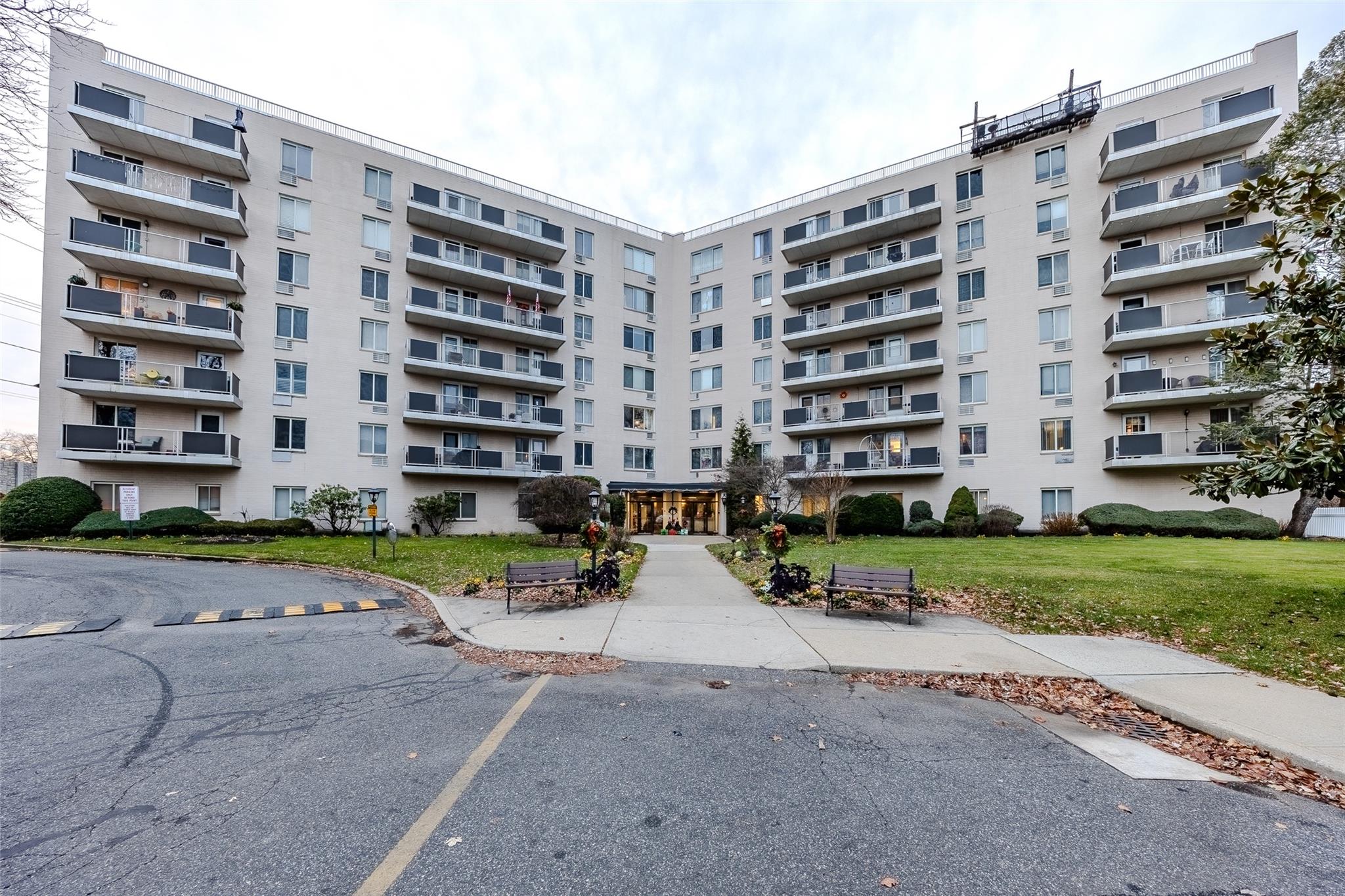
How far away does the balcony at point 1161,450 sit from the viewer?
21625mm

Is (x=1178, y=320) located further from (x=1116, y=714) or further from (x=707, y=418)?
(x=1116, y=714)

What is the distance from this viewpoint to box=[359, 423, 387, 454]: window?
26.6m

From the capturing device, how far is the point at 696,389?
36125mm

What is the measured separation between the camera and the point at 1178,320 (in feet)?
75.6

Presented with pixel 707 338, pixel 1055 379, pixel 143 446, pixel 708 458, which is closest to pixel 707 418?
pixel 708 458

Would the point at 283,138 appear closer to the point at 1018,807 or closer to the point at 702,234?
the point at 702,234

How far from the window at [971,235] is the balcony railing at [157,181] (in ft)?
114

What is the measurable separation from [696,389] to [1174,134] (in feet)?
84.9

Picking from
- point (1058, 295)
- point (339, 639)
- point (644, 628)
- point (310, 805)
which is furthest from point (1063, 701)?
point (1058, 295)

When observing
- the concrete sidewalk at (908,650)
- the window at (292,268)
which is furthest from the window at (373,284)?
the concrete sidewalk at (908,650)

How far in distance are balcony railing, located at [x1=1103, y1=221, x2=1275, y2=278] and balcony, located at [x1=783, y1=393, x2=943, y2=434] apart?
9.28 metres

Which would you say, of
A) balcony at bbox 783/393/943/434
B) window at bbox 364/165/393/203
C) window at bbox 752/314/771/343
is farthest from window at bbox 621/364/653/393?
window at bbox 364/165/393/203

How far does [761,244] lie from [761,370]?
8.20 metres

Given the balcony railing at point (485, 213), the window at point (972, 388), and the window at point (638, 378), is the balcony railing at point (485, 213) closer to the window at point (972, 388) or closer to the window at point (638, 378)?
the window at point (638, 378)
